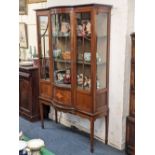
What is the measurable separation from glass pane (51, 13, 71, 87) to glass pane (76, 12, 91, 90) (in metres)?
0.17

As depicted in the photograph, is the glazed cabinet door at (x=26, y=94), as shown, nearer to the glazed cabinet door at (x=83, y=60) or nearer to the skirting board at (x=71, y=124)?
the skirting board at (x=71, y=124)

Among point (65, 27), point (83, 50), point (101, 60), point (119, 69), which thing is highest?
point (65, 27)

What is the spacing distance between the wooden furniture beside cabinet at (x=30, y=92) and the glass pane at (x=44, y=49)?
0.92 ft

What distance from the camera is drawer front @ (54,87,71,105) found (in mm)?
3258

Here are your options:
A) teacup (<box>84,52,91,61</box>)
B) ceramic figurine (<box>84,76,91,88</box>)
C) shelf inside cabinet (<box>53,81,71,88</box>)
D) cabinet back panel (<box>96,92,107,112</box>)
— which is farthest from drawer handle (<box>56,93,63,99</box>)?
teacup (<box>84,52,91,61</box>)

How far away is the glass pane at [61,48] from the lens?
10.4 ft

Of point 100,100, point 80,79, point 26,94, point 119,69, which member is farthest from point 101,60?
point 26,94

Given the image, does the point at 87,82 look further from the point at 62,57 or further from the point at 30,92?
the point at 30,92

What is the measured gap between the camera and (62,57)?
332 centimetres

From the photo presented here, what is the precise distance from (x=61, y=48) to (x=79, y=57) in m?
0.37

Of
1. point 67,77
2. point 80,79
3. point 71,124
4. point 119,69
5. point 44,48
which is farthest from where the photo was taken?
point 71,124

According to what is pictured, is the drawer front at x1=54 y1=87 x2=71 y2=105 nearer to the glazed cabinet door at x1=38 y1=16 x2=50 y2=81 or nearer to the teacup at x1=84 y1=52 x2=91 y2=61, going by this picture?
the glazed cabinet door at x1=38 y1=16 x2=50 y2=81

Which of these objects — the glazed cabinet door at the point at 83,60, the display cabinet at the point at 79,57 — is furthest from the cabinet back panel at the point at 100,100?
the glazed cabinet door at the point at 83,60
